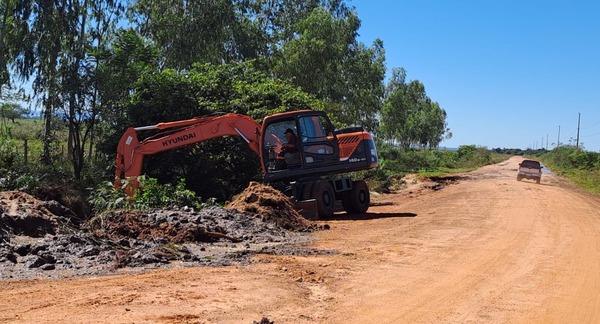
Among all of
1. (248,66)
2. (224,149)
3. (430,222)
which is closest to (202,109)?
(224,149)

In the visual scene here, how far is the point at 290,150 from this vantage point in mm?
17141

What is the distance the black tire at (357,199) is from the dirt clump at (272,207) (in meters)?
2.95

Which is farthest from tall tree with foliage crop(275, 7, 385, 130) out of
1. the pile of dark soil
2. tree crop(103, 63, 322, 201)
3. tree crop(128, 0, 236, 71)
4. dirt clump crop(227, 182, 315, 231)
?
the pile of dark soil

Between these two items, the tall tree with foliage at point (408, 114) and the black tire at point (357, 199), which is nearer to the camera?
the black tire at point (357, 199)

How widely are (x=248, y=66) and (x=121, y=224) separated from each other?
16.3 m

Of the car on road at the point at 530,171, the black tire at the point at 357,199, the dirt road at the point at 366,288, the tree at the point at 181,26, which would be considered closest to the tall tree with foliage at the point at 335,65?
the tree at the point at 181,26

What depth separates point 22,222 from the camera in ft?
37.2

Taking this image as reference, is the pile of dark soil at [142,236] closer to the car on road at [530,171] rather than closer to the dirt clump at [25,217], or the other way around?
the dirt clump at [25,217]

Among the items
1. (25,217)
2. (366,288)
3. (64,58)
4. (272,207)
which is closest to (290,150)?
(272,207)

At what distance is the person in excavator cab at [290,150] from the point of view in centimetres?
1709

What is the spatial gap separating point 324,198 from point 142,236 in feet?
22.9

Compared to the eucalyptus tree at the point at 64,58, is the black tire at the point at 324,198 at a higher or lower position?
lower

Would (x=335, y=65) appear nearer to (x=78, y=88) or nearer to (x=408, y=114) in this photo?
(x=78, y=88)

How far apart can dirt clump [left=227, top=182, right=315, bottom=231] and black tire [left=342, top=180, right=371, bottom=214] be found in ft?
9.67
